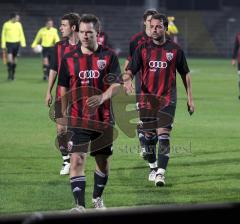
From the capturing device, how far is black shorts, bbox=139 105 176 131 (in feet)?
33.0

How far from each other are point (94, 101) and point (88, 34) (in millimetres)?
638

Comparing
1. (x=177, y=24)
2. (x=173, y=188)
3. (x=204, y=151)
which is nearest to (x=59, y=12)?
(x=177, y=24)

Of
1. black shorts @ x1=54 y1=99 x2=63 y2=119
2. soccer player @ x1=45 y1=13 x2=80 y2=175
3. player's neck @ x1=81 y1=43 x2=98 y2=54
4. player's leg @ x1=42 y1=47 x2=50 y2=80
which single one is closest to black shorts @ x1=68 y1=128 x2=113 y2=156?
player's neck @ x1=81 y1=43 x2=98 y2=54

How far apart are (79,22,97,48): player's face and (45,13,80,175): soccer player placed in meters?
1.79

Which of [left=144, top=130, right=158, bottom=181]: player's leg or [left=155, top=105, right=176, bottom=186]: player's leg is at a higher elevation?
[left=155, top=105, right=176, bottom=186]: player's leg

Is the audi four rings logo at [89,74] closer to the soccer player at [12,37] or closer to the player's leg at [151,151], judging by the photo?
the player's leg at [151,151]

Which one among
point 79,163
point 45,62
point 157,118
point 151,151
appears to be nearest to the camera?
point 79,163

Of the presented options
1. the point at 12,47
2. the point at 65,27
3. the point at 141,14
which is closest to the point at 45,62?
the point at 12,47

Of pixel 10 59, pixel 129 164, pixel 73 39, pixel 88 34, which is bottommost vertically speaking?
pixel 10 59

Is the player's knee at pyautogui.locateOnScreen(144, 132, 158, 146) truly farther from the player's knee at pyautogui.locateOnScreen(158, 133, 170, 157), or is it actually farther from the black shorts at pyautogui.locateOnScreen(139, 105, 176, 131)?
the player's knee at pyautogui.locateOnScreen(158, 133, 170, 157)

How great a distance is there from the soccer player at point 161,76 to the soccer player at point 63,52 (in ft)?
2.66

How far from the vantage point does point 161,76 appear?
32.7 feet

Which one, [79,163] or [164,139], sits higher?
[79,163]

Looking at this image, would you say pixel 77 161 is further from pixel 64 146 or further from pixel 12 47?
pixel 12 47
